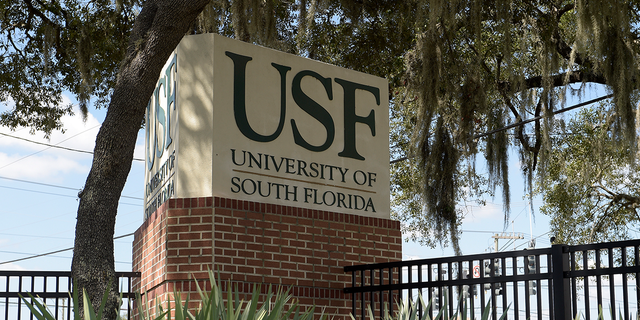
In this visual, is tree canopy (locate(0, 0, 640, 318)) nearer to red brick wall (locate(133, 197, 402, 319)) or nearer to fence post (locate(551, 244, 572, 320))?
red brick wall (locate(133, 197, 402, 319))

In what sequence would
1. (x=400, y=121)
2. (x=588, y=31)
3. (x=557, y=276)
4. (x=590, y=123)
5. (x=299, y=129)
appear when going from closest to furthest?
(x=557, y=276) < (x=299, y=129) < (x=588, y=31) < (x=590, y=123) < (x=400, y=121)

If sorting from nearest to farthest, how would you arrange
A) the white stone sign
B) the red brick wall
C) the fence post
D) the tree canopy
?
1. the fence post
2. the red brick wall
3. the white stone sign
4. the tree canopy

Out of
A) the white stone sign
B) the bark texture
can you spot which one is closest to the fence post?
the white stone sign

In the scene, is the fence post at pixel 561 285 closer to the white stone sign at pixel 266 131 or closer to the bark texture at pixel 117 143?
the white stone sign at pixel 266 131

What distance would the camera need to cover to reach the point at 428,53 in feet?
31.1

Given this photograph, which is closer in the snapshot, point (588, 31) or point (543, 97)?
point (588, 31)

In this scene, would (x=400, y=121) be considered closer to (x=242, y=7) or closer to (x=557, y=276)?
(x=242, y=7)

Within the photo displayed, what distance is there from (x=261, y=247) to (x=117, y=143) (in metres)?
1.65

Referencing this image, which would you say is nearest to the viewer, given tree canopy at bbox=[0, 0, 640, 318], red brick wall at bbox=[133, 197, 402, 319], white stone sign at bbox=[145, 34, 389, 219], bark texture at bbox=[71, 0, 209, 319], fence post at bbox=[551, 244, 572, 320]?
fence post at bbox=[551, 244, 572, 320]

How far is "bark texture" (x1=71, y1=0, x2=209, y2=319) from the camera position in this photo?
Result: 16.1 feet

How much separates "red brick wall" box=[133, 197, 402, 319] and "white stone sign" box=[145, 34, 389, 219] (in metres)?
0.15

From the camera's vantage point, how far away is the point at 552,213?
1745 cm

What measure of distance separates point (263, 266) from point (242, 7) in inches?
148

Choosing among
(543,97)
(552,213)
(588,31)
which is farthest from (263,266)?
(552,213)
